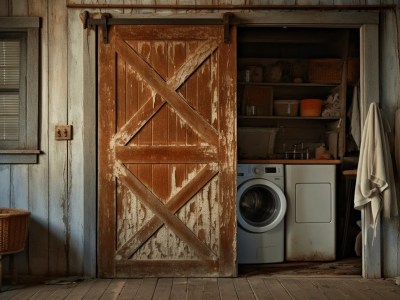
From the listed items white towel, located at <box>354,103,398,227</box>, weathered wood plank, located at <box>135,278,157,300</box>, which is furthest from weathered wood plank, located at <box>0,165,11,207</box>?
white towel, located at <box>354,103,398,227</box>

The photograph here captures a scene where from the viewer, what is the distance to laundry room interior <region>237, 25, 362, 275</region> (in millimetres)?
3756

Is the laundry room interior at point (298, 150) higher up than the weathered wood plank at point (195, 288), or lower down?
higher up

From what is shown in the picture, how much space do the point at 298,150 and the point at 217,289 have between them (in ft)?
7.71

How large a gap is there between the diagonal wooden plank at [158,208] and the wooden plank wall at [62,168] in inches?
9.9

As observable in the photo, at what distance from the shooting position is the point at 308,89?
15.6 ft

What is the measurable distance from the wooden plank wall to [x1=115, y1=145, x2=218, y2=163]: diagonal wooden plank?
283mm

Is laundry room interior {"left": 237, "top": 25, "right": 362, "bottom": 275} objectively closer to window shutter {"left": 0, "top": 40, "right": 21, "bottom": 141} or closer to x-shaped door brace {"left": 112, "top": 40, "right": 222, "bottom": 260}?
x-shaped door brace {"left": 112, "top": 40, "right": 222, "bottom": 260}

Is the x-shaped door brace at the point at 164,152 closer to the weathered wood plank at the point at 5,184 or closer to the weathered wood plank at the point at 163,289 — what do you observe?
the weathered wood plank at the point at 163,289

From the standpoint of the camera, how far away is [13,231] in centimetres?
289

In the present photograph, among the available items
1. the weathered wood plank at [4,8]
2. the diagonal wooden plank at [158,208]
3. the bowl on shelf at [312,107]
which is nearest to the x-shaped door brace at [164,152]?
the diagonal wooden plank at [158,208]

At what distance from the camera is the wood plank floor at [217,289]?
2.78m

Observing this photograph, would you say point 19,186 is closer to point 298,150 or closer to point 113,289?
point 113,289

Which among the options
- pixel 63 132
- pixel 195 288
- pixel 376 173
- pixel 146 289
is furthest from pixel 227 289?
pixel 63 132

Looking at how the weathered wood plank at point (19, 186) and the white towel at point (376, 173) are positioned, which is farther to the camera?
the weathered wood plank at point (19, 186)
